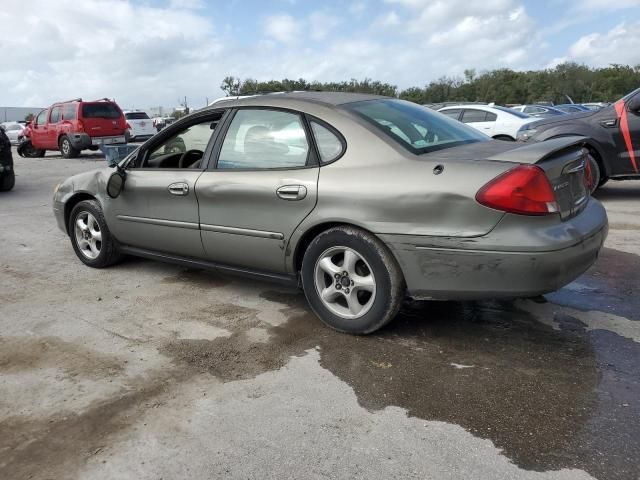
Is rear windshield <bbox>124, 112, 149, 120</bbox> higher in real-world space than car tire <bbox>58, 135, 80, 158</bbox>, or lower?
higher

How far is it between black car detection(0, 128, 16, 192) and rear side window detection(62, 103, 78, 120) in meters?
8.38

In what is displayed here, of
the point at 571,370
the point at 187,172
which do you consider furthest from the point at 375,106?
the point at 571,370

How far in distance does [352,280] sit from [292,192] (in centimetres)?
68

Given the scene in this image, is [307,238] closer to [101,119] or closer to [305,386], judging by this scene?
[305,386]

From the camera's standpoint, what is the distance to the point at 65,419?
2.68 metres

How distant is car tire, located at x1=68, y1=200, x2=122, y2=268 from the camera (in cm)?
500

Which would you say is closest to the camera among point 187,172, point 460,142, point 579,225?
point 579,225

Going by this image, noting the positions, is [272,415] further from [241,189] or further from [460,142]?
[460,142]

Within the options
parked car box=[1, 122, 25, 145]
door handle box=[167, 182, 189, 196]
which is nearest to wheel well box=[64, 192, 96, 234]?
door handle box=[167, 182, 189, 196]

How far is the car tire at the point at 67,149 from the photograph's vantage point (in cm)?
1828

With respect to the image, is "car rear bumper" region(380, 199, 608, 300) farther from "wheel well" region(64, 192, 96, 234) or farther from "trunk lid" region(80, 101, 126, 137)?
"trunk lid" region(80, 101, 126, 137)

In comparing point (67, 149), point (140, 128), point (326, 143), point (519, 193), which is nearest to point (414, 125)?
point (326, 143)

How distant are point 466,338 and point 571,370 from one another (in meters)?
0.64

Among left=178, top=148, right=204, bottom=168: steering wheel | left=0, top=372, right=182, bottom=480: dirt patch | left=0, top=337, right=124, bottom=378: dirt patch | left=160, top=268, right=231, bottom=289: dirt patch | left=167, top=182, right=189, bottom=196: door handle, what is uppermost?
left=178, top=148, right=204, bottom=168: steering wheel
